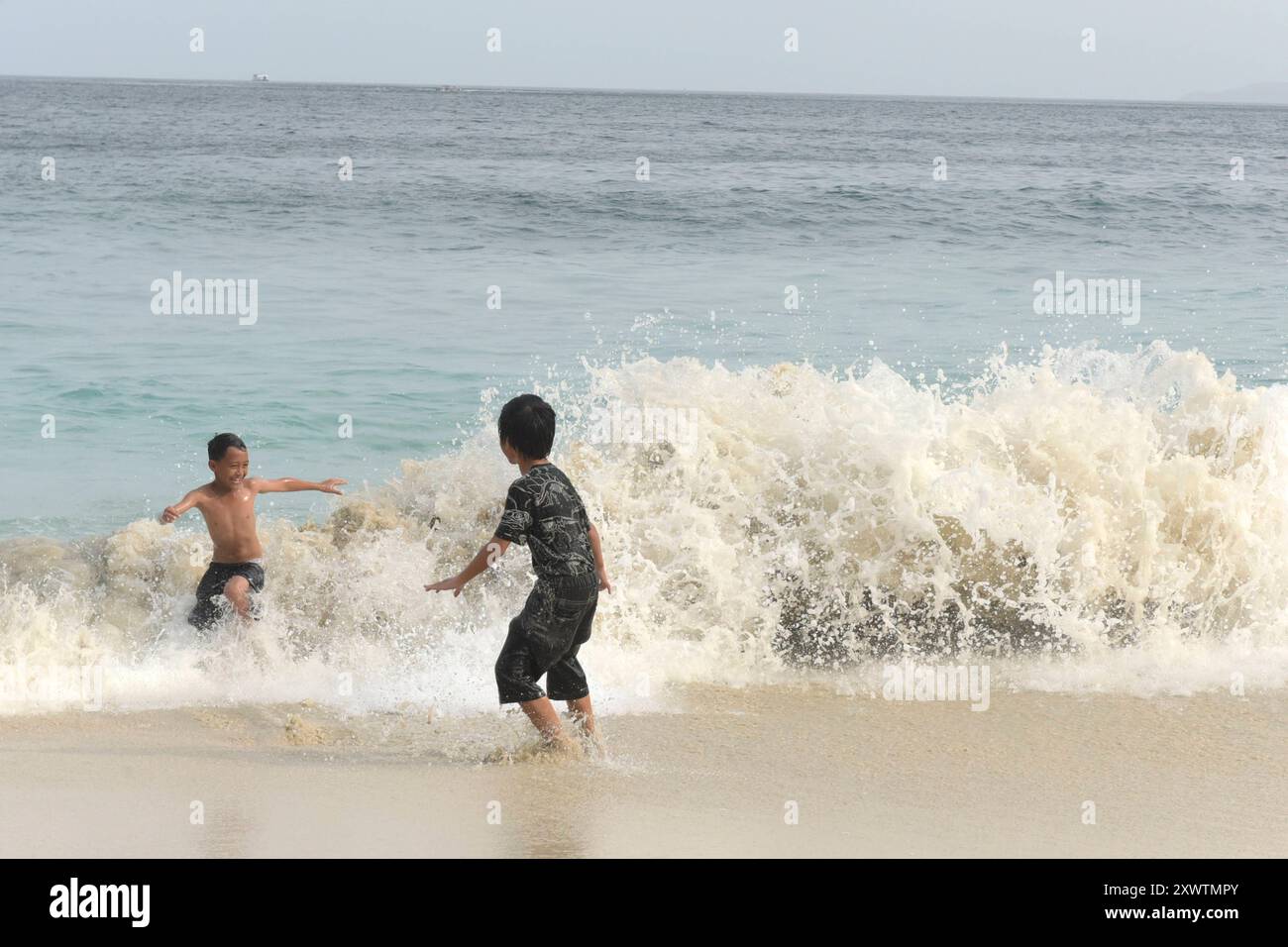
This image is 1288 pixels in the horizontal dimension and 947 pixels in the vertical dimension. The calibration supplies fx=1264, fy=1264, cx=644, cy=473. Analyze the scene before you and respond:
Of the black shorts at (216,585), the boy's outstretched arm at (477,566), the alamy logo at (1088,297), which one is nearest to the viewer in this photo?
the boy's outstretched arm at (477,566)

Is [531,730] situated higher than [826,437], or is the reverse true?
[826,437]

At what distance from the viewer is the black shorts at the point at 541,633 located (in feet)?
14.6

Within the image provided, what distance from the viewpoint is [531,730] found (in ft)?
15.4

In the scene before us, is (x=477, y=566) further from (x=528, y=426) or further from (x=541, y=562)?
(x=528, y=426)

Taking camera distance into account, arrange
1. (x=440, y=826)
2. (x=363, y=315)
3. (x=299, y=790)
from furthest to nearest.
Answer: (x=363, y=315) → (x=299, y=790) → (x=440, y=826)

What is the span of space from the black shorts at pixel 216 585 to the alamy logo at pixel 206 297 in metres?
8.35

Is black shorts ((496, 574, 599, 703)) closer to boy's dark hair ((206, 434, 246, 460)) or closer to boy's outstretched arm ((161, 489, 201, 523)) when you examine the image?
boy's outstretched arm ((161, 489, 201, 523))

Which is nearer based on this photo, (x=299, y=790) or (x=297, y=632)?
(x=299, y=790)

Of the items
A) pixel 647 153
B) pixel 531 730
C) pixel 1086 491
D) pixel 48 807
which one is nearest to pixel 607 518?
pixel 531 730

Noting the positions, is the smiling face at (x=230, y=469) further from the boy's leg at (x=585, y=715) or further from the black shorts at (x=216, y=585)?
the boy's leg at (x=585, y=715)

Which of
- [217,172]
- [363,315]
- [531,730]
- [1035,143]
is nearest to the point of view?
[531,730]

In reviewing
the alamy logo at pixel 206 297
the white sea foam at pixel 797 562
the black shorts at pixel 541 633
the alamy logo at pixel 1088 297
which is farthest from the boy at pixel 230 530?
the alamy logo at pixel 1088 297

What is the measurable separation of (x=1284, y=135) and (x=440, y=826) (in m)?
66.8

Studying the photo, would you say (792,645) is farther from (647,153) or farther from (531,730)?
(647,153)
